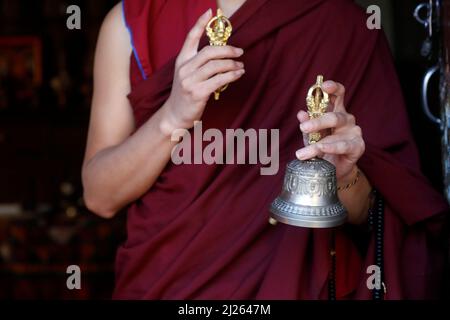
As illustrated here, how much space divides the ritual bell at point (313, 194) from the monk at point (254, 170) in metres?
0.18

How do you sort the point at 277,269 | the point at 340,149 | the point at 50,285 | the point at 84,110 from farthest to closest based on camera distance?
the point at 84,110
the point at 50,285
the point at 277,269
the point at 340,149

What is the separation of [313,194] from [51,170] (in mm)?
3720

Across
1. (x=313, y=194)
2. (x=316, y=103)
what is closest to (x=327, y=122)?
(x=316, y=103)

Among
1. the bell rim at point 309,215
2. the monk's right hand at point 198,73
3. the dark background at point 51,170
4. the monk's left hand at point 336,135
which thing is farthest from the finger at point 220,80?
the dark background at point 51,170

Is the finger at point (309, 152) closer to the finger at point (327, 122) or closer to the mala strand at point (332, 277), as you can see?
the finger at point (327, 122)

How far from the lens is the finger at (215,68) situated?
1143 mm

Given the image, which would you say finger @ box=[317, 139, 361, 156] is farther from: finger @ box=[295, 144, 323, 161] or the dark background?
the dark background

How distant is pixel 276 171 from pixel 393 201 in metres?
0.28

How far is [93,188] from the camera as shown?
1568 mm

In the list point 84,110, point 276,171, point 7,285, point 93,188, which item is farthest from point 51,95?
point 276,171

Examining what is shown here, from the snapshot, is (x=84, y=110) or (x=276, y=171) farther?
(x=84, y=110)

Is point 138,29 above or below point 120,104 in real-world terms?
above

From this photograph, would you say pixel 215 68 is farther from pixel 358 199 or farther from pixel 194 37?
pixel 358 199

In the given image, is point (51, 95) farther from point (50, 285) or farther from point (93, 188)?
point (93, 188)
